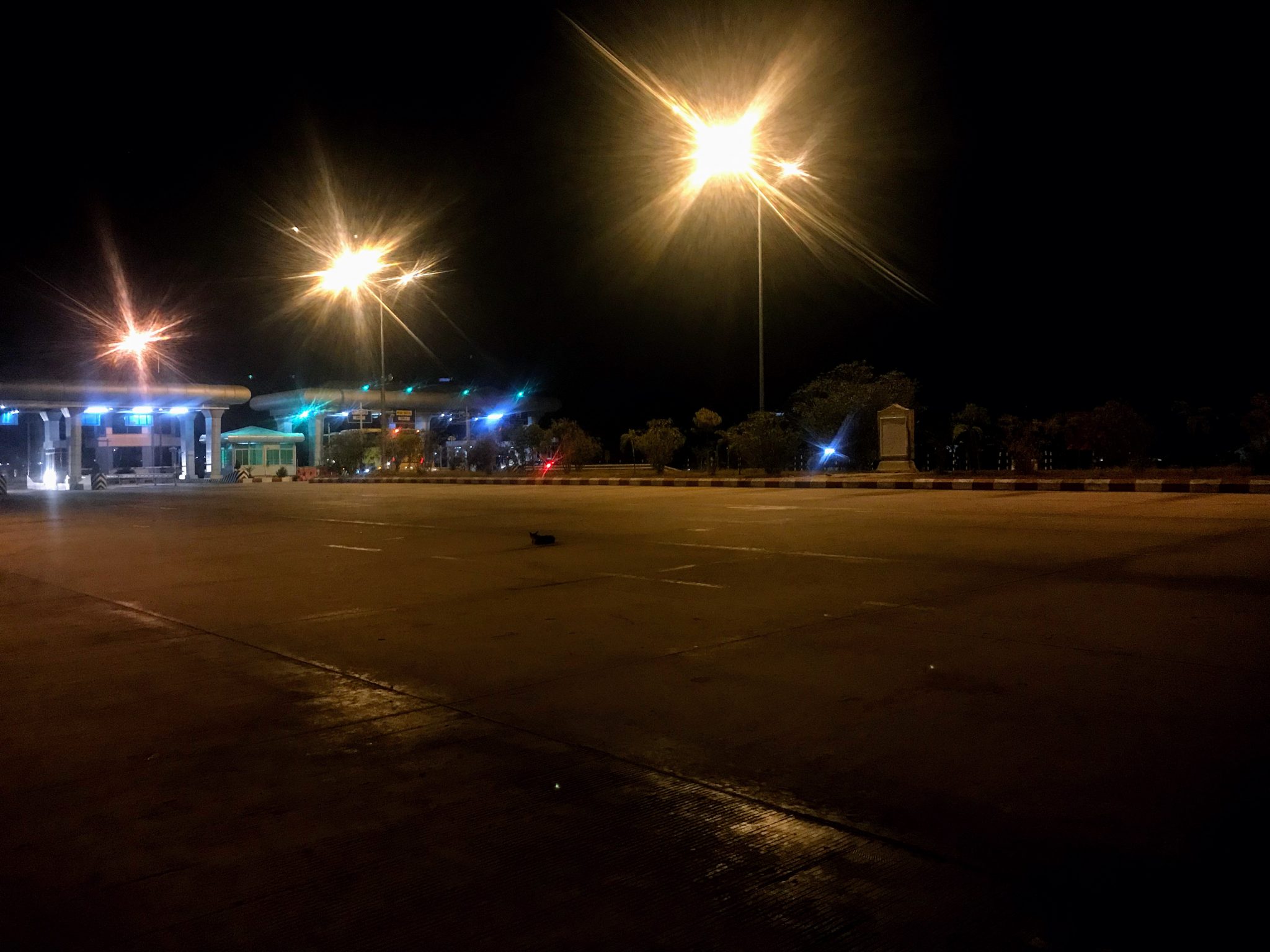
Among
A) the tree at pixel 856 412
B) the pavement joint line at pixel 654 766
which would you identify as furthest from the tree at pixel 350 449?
the pavement joint line at pixel 654 766

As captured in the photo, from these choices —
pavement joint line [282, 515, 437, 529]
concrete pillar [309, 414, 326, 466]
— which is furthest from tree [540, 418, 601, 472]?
pavement joint line [282, 515, 437, 529]

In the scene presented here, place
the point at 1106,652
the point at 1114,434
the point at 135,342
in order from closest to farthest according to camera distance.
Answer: the point at 1106,652
the point at 1114,434
the point at 135,342

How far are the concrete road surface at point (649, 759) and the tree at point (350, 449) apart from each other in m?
43.4

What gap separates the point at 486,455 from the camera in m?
47.3

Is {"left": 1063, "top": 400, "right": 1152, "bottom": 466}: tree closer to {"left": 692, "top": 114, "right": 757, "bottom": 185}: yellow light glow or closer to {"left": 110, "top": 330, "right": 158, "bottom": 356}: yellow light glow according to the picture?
{"left": 692, "top": 114, "right": 757, "bottom": 185}: yellow light glow

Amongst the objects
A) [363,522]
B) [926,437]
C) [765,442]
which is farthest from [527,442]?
[363,522]

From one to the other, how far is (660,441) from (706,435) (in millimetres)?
4261

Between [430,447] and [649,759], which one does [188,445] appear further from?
[649,759]

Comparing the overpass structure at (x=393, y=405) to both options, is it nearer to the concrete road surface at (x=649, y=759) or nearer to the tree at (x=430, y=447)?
the tree at (x=430, y=447)

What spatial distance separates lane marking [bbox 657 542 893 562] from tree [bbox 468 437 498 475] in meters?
34.6

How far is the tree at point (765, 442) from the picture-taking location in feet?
108

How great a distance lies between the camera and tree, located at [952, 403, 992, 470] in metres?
32.1

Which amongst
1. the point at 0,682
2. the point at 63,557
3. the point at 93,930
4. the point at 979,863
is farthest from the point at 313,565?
the point at 979,863

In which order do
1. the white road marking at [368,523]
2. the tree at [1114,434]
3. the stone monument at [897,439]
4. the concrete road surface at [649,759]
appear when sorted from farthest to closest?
the stone monument at [897,439] → the tree at [1114,434] → the white road marking at [368,523] → the concrete road surface at [649,759]
